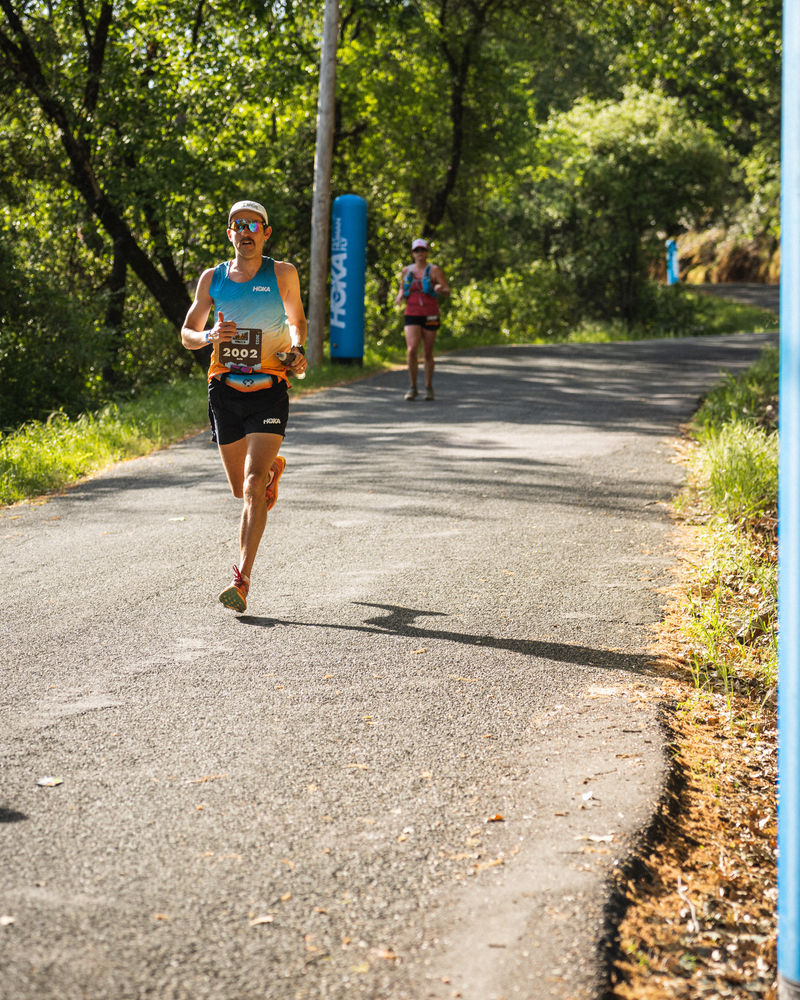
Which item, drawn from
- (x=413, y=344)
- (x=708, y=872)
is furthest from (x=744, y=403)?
(x=708, y=872)

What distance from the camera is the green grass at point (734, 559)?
5.17 meters

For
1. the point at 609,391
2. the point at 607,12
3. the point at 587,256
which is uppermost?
the point at 607,12

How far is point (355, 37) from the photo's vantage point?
24.3 meters

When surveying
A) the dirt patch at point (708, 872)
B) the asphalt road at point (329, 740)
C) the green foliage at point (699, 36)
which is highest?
the green foliage at point (699, 36)

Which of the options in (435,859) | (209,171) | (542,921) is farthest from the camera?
(209,171)

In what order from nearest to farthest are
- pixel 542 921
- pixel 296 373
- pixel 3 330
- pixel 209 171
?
pixel 542 921 → pixel 296 373 → pixel 3 330 → pixel 209 171

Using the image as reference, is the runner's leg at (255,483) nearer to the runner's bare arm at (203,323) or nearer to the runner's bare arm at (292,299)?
the runner's bare arm at (292,299)

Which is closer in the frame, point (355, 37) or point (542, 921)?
point (542, 921)

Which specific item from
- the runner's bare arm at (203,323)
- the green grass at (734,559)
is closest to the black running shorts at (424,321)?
the green grass at (734,559)

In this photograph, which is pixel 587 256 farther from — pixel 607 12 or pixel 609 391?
pixel 609 391

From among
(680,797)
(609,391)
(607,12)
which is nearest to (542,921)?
(680,797)

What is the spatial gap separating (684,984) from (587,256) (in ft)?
103

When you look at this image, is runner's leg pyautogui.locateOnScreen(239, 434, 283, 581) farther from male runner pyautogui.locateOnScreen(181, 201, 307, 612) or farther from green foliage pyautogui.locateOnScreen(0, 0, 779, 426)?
green foliage pyautogui.locateOnScreen(0, 0, 779, 426)

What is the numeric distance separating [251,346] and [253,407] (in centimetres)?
33
